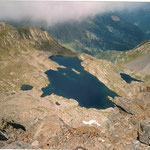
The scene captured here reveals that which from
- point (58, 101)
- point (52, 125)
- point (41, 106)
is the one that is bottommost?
point (58, 101)

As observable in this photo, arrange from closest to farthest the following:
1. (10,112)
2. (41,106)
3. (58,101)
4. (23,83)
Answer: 1. (10,112)
2. (41,106)
3. (58,101)
4. (23,83)

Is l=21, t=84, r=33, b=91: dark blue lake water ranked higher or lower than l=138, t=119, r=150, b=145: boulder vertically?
lower

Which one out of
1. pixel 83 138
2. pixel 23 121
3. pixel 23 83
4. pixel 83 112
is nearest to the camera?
pixel 83 138

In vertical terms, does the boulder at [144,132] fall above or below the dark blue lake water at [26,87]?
above

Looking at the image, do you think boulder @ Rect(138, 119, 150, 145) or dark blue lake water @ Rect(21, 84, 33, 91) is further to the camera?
dark blue lake water @ Rect(21, 84, 33, 91)

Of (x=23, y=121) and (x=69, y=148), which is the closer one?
(x=69, y=148)

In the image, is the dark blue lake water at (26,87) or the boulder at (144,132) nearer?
the boulder at (144,132)

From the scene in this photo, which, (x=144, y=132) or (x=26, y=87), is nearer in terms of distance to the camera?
(x=144, y=132)

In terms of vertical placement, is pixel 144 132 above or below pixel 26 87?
above

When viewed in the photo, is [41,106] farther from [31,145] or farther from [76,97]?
[31,145]

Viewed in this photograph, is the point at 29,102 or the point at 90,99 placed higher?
the point at 29,102

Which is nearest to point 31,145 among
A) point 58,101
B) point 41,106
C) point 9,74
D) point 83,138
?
point 83,138
